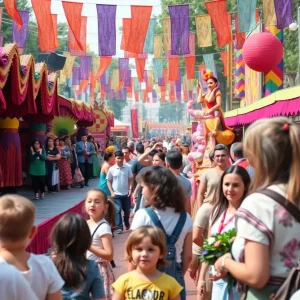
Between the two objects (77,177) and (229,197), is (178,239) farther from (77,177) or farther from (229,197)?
(77,177)

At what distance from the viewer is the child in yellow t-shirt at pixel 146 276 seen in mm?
3926

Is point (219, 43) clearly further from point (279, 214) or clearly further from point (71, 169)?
point (279, 214)

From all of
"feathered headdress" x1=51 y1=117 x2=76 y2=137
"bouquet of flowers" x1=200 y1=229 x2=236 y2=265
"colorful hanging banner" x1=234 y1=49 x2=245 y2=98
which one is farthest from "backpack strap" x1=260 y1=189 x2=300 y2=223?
"colorful hanging banner" x1=234 y1=49 x2=245 y2=98

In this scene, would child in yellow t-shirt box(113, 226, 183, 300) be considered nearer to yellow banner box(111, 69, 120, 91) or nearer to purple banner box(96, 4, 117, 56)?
purple banner box(96, 4, 117, 56)

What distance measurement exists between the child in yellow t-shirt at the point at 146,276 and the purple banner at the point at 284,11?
12.6m

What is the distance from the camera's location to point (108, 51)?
67.3 ft

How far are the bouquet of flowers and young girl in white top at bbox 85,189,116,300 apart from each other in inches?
63.5

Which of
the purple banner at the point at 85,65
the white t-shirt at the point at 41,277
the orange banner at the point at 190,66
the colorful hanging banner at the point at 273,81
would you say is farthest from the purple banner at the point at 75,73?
the white t-shirt at the point at 41,277

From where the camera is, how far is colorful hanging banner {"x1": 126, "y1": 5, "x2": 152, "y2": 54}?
18844 millimetres

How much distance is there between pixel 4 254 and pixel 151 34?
2446cm

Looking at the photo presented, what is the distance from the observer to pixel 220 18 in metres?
19.5

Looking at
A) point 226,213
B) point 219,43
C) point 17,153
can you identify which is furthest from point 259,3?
point 226,213

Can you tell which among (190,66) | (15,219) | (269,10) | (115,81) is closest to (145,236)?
(15,219)

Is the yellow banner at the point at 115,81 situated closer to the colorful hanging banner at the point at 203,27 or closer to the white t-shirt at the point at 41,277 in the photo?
the colorful hanging banner at the point at 203,27
